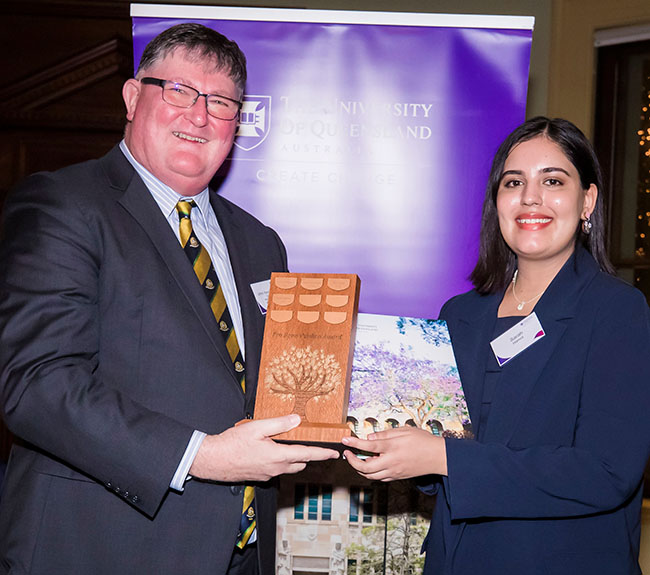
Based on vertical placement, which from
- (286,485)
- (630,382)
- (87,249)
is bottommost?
(286,485)

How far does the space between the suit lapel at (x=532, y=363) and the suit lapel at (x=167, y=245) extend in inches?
28.0

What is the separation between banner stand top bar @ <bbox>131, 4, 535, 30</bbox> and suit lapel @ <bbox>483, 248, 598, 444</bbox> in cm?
110

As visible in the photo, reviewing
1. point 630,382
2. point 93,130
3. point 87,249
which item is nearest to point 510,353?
point 630,382

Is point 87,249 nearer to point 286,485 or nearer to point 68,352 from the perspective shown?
point 68,352

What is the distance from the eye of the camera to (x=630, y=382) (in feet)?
5.88

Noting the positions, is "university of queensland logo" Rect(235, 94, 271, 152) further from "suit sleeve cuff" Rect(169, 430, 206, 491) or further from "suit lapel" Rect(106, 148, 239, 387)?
"suit sleeve cuff" Rect(169, 430, 206, 491)

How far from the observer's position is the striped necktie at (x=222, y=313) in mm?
1927

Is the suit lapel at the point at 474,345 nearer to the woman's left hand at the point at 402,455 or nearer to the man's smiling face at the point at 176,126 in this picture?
the woman's left hand at the point at 402,455

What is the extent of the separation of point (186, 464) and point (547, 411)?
0.93 metres

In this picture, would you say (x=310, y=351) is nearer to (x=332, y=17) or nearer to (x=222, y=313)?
(x=222, y=313)

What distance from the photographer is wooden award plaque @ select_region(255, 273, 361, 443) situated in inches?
67.8

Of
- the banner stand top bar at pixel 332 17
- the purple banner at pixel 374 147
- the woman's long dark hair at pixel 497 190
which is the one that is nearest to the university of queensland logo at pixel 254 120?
the purple banner at pixel 374 147

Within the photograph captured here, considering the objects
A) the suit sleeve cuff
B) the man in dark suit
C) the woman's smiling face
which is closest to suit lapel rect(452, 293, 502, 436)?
the woman's smiling face

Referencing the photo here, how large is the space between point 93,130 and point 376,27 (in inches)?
96.5
